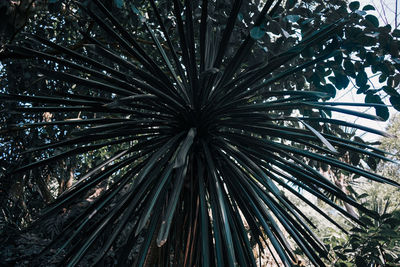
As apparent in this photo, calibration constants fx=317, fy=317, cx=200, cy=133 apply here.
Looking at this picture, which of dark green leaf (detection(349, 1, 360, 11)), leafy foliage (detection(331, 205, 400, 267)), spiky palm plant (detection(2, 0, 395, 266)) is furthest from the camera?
leafy foliage (detection(331, 205, 400, 267))

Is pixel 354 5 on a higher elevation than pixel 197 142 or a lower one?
higher

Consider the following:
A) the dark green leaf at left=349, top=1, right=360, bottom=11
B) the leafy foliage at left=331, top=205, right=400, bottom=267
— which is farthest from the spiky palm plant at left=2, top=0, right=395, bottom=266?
the leafy foliage at left=331, top=205, right=400, bottom=267

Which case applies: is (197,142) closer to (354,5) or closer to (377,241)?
(354,5)

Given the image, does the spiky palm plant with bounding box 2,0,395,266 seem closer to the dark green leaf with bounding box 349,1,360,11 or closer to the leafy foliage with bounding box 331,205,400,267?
the dark green leaf with bounding box 349,1,360,11

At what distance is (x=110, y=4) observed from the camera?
1.61m

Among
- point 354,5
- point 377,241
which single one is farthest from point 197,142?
point 377,241

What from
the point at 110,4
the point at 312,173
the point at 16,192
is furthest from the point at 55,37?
the point at 312,173

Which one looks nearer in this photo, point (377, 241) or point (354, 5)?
point (354, 5)

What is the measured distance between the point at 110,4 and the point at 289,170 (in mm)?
1193

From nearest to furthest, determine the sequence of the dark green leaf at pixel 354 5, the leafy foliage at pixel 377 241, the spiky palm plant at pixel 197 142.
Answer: the spiky palm plant at pixel 197 142, the dark green leaf at pixel 354 5, the leafy foliage at pixel 377 241

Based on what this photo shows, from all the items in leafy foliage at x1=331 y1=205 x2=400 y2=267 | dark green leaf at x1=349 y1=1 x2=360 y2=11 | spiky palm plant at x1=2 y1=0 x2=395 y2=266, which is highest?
dark green leaf at x1=349 y1=1 x2=360 y2=11

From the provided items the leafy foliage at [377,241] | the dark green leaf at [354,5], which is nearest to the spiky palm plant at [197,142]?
the dark green leaf at [354,5]

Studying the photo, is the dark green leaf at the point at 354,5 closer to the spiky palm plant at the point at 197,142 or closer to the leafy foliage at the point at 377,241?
the spiky palm plant at the point at 197,142

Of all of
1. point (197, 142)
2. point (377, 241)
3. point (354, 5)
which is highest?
point (354, 5)
